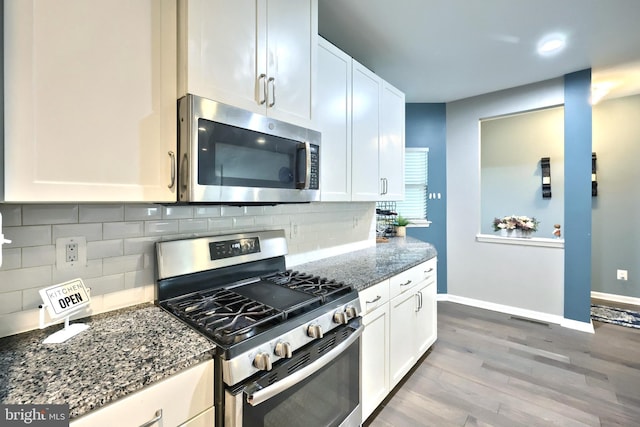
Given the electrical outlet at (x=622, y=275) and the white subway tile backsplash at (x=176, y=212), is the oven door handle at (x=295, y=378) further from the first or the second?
the electrical outlet at (x=622, y=275)

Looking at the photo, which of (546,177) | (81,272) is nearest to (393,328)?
(81,272)

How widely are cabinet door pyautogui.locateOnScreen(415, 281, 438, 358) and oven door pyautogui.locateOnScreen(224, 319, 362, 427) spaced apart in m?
0.97

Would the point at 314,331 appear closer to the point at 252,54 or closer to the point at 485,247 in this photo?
the point at 252,54

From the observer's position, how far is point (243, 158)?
1246 millimetres

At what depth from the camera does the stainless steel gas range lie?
3.16ft

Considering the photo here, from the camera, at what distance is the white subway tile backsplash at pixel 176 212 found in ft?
4.54

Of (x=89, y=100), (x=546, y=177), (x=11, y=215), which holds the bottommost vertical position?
(x=11, y=215)

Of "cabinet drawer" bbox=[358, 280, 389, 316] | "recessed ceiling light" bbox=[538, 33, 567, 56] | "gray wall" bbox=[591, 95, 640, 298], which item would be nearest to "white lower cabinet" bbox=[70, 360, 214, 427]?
"cabinet drawer" bbox=[358, 280, 389, 316]

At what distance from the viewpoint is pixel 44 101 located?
33.1 inches

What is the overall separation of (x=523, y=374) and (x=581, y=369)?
1.69ft

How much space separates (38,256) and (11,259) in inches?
2.7

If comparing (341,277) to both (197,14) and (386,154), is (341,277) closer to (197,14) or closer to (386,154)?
(386,154)

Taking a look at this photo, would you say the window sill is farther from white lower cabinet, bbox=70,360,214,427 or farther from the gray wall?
white lower cabinet, bbox=70,360,214,427

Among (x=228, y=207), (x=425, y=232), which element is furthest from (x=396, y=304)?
(x=425, y=232)
